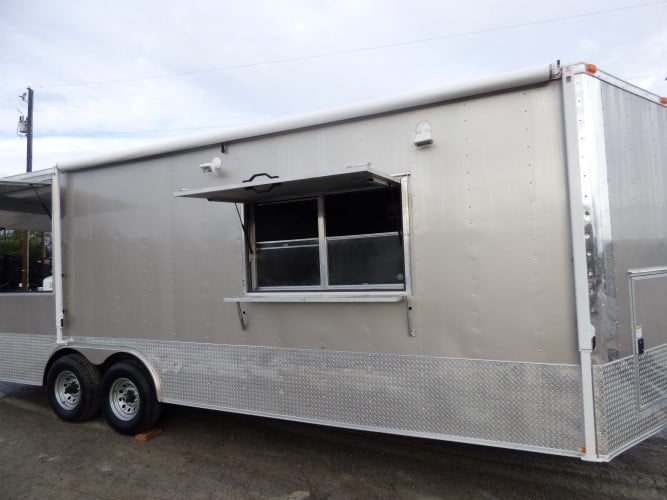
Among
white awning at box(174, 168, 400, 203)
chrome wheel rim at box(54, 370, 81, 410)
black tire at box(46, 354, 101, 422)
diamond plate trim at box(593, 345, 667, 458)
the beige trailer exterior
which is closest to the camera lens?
diamond plate trim at box(593, 345, 667, 458)

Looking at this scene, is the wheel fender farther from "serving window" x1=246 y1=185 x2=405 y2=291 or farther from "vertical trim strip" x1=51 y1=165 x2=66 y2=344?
"serving window" x1=246 y1=185 x2=405 y2=291

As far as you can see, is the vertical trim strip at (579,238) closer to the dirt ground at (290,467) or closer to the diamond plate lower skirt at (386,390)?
the diamond plate lower skirt at (386,390)

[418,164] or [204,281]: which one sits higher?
[418,164]

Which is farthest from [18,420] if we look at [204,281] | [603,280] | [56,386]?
[603,280]

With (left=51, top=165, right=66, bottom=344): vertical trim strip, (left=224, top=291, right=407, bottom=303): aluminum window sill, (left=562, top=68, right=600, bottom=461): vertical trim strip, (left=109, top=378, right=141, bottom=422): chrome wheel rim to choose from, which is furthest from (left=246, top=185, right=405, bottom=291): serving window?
(left=51, top=165, right=66, bottom=344): vertical trim strip

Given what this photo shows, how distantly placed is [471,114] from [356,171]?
2.97ft

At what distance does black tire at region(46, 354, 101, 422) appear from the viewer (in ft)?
16.4

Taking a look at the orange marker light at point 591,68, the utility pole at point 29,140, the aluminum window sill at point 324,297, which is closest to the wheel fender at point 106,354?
the aluminum window sill at point 324,297

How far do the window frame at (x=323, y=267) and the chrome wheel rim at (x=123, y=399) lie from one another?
6.10 ft

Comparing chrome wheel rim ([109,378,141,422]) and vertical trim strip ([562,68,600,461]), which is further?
chrome wheel rim ([109,378,141,422])

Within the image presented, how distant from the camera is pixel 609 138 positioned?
10.1 ft

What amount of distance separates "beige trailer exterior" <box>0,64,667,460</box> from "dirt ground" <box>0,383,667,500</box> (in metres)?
0.52

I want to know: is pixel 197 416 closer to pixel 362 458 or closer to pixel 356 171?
pixel 362 458

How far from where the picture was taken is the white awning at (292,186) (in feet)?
11.0
